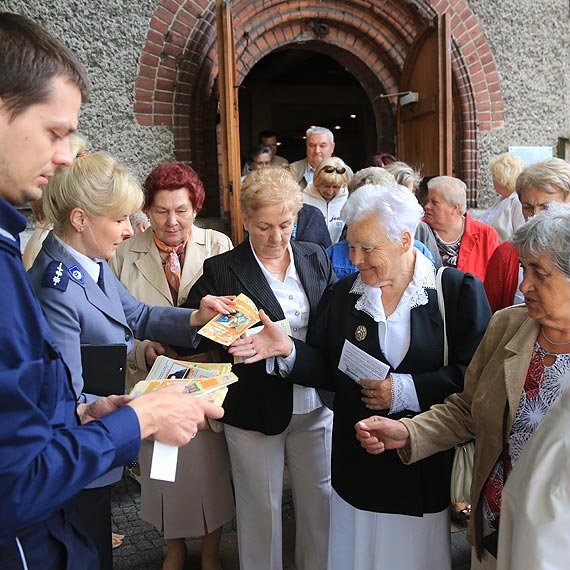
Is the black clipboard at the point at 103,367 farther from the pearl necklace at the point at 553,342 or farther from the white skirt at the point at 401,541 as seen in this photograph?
the pearl necklace at the point at 553,342

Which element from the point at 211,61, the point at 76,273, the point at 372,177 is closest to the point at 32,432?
the point at 76,273

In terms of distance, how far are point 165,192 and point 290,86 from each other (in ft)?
39.4

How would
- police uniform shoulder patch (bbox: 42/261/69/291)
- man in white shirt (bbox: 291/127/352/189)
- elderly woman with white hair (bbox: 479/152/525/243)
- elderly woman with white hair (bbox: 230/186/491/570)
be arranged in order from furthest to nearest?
man in white shirt (bbox: 291/127/352/189)
elderly woman with white hair (bbox: 479/152/525/243)
elderly woman with white hair (bbox: 230/186/491/570)
police uniform shoulder patch (bbox: 42/261/69/291)

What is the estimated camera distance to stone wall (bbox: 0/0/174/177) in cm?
512

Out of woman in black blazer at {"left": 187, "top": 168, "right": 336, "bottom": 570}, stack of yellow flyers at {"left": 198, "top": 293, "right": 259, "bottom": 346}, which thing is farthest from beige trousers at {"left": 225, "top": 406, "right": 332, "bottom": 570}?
stack of yellow flyers at {"left": 198, "top": 293, "right": 259, "bottom": 346}

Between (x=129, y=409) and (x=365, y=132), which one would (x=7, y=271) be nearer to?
(x=129, y=409)

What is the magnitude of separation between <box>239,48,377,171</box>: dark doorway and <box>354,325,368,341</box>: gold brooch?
1074 cm

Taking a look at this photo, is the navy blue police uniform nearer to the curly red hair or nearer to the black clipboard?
the black clipboard

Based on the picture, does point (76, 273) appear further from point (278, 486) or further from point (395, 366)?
point (278, 486)

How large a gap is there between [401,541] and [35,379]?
5.27 feet

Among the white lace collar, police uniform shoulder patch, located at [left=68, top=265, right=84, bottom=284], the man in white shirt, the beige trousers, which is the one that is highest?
the man in white shirt

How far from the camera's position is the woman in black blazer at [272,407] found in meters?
2.53

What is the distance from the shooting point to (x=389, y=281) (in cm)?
224

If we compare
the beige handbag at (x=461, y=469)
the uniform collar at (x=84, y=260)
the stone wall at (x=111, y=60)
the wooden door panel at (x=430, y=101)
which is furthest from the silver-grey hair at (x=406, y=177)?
the uniform collar at (x=84, y=260)
